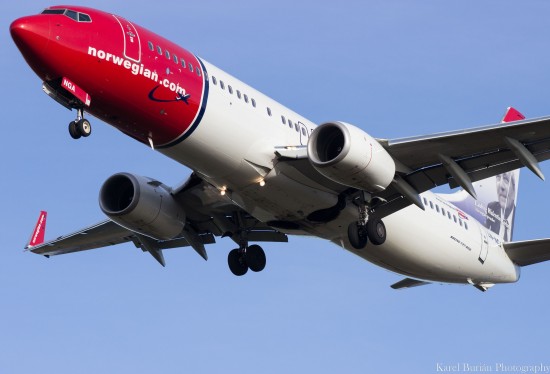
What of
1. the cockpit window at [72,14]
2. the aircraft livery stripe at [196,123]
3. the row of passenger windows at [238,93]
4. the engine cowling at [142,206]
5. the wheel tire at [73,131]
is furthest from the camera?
the engine cowling at [142,206]

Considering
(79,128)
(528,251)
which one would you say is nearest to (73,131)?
(79,128)

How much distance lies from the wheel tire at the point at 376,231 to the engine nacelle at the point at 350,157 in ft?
7.42

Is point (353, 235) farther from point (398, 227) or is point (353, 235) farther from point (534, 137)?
point (534, 137)

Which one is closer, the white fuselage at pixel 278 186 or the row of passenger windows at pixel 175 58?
the row of passenger windows at pixel 175 58

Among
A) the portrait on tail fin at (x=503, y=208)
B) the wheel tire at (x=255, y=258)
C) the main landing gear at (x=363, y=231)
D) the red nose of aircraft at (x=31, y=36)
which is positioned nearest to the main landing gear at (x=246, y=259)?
the wheel tire at (x=255, y=258)

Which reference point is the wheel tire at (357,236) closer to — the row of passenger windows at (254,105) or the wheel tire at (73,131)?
the row of passenger windows at (254,105)

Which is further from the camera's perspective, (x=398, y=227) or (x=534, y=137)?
(x=398, y=227)

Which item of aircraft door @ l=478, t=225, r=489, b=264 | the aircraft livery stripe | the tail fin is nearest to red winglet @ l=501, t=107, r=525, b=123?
the tail fin

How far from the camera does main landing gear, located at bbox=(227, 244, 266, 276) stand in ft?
132

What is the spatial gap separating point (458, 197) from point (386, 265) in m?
5.77

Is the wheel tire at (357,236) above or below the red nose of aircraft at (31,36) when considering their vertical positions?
below

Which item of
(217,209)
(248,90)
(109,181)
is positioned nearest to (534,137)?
(248,90)

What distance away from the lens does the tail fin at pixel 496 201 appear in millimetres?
44062

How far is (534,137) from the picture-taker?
3375 centimetres
